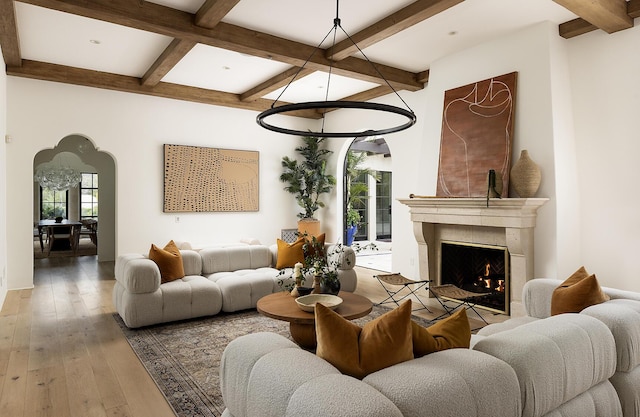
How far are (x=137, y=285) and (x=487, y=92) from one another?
426 cm

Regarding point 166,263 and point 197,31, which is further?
point 166,263

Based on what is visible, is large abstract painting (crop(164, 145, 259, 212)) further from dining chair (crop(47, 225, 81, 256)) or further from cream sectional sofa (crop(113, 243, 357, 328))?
dining chair (crop(47, 225, 81, 256))

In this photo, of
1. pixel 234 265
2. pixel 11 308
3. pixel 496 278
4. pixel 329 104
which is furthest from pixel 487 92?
pixel 11 308

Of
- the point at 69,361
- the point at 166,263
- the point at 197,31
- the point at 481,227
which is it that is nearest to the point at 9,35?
the point at 197,31

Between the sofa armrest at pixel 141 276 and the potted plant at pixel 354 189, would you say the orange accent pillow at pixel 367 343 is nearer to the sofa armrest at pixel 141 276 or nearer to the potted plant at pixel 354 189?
the sofa armrest at pixel 141 276

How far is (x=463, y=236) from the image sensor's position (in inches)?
202

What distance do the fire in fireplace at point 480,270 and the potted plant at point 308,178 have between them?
3031 mm

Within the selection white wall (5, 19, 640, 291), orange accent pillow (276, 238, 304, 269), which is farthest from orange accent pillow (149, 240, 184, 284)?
white wall (5, 19, 640, 291)

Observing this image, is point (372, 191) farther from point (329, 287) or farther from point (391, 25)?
point (329, 287)

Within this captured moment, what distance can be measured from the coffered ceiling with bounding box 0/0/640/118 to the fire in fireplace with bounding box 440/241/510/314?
7.81 feet

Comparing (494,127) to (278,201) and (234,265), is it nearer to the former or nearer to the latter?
(234,265)

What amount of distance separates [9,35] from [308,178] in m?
4.79

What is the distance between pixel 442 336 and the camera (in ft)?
5.91

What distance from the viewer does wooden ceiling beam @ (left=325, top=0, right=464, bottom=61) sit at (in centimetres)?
369
